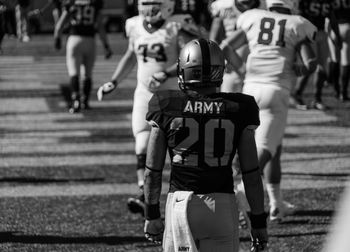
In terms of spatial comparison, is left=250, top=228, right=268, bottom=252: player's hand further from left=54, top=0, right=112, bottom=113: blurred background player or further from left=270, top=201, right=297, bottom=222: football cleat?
left=54, top=0, right=112, bottom=113: blurred background player

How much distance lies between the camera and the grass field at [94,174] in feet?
23.3

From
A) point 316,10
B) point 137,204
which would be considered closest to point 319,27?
point 316,10

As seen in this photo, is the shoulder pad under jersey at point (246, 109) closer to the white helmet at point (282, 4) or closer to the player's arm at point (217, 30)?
the white helmet at point (282, 4)

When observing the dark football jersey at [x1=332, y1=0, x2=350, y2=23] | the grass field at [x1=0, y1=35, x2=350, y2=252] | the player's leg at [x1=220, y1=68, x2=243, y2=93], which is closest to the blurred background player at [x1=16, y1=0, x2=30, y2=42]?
the grass field at [x1=0, y1=35, x2=350, y2=252]

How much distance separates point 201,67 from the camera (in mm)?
4355

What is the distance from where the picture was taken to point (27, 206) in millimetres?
8188

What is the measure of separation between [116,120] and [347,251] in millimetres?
11296

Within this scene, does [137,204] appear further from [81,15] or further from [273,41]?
[81,15]

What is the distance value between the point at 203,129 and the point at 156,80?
344 cm

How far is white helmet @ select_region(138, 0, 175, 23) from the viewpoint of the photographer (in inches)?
307

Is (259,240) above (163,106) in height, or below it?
below

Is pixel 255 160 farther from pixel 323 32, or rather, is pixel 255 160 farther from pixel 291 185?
pixel 323 32

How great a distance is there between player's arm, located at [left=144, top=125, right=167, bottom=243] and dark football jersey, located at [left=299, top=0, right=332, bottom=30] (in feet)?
29.8

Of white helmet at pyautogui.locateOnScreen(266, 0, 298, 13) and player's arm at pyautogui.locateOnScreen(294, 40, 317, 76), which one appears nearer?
player's arm at pyautogui.locateOnScreen(294, 40, 317, 76)
